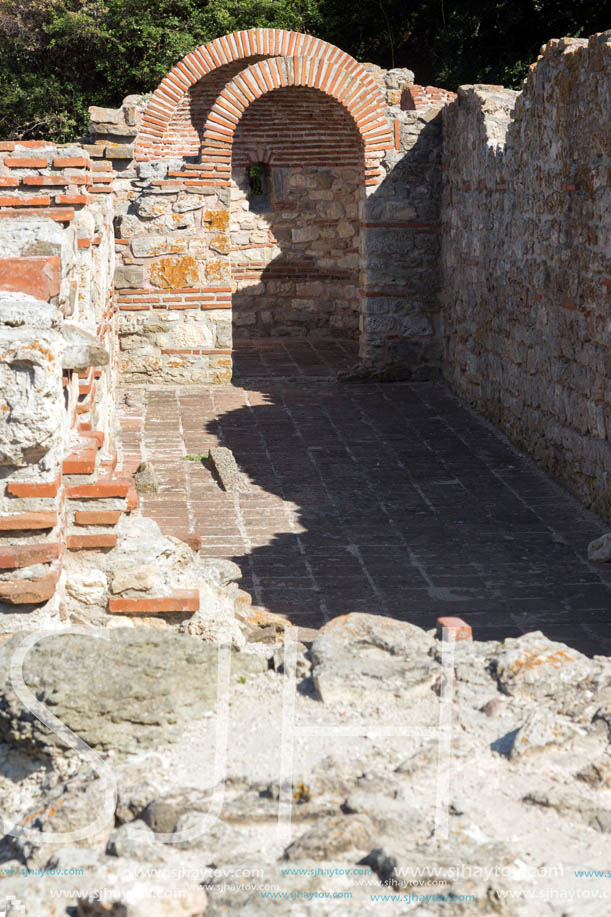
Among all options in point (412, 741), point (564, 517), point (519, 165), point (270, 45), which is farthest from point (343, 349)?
point (412, 741)

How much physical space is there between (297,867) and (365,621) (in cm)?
125

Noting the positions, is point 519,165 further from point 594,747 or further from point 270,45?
point 594,747

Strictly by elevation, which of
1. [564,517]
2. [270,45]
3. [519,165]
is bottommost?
[564,517]

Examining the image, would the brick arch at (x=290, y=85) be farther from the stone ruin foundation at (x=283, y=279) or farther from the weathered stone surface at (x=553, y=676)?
the weathered stone surface at (x=553, y=676)

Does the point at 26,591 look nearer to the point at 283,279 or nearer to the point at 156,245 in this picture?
the point at 156,245

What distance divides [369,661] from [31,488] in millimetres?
1248

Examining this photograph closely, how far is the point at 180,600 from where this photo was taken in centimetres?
405

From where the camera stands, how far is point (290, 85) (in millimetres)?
11164

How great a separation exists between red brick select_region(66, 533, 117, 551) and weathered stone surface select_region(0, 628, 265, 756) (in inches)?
30.1

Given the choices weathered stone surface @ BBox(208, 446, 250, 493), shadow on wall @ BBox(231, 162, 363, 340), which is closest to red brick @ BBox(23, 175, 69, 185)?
weathered stone surface @ BBox(208, 446, 250, 493)

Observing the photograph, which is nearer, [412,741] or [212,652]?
[412,741]

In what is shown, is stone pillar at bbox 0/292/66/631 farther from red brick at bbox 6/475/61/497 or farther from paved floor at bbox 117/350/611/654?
paved floor at bbox 117/350/611/654

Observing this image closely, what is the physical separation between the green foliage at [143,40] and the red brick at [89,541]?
14973mm

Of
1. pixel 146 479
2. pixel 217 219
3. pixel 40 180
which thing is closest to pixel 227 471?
pixel 146 479
